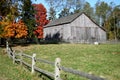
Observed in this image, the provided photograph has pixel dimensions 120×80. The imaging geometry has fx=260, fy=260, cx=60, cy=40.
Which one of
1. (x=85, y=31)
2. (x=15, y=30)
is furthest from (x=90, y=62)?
(x=85, y=31)

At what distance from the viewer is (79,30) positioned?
62.7 metres

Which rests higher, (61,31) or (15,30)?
(61,31)

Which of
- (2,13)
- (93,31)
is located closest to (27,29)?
(2,13)

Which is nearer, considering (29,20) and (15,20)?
(15,20)

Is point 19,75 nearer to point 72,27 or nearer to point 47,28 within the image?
point 72,27

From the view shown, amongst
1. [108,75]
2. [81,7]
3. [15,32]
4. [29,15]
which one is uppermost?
[81,7]

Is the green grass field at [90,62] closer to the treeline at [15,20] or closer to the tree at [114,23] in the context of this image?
the treeline at [15,20]

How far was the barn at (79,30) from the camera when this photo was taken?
61.6 meters

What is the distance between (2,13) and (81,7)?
56.3m

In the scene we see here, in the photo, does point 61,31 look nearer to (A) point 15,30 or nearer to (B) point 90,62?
(A) point 15,30

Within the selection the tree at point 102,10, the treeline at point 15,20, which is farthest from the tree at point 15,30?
the tree at point 102,10

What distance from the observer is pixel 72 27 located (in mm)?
61812

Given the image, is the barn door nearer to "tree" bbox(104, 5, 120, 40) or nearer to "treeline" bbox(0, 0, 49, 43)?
"treeline" bbox(0, 0, 49, 43)

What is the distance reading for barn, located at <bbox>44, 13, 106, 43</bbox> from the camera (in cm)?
6156
